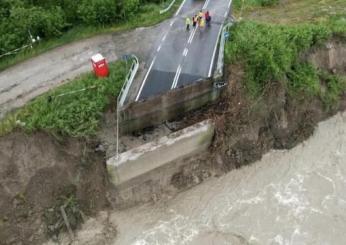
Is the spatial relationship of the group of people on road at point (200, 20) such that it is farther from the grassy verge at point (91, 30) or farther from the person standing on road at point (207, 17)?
the grassy verge at point (91, 30)

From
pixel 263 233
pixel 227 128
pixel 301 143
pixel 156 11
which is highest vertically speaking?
pixel 156 11

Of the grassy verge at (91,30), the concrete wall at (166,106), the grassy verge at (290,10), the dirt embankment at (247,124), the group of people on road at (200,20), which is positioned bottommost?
the dirt embankment at (247,124)

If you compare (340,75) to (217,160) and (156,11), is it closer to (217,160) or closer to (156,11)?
(217,160)

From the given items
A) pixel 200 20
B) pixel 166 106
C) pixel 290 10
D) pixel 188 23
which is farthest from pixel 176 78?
pixel 290 10

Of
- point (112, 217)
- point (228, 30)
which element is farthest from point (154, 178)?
point (228, 30)


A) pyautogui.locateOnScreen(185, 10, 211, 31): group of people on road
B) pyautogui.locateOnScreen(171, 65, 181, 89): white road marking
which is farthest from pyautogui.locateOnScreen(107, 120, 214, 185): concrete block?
pyautogui.locateOnScreen(185, 10, 211, 31): group of people on road

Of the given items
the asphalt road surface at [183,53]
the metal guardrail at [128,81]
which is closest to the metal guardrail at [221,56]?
the asphalt road surface at [183,53]
